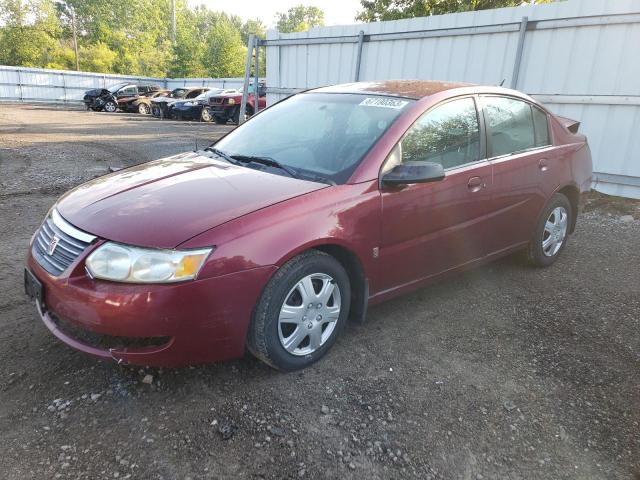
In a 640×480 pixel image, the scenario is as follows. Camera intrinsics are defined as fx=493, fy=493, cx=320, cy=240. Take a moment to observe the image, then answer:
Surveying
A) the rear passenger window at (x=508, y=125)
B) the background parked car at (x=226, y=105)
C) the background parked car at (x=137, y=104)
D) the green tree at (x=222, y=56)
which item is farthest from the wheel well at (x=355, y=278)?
the green tree at (x=222, y=56)

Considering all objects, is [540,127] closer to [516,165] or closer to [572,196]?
[516,165]

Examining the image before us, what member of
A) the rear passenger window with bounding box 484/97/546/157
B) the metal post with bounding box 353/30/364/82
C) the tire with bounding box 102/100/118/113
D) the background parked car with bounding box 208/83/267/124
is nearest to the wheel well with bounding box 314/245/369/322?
the rear passenger window with bounding box 484/97/546/157

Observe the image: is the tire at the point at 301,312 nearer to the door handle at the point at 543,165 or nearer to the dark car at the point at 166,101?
the door handle at the point at 543,165

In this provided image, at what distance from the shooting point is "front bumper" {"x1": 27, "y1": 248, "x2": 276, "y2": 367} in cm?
229

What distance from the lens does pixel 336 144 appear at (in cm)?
326

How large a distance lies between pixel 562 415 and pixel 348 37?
345 inches

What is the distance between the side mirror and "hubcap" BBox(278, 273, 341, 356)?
715 millimetres

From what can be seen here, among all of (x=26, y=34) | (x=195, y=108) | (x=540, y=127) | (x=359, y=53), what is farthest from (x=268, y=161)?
(x=26, y=34)

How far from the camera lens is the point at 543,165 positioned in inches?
166

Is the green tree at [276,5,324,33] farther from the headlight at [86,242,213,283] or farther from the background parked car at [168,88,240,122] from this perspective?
the headlight at [86,242,213,283]

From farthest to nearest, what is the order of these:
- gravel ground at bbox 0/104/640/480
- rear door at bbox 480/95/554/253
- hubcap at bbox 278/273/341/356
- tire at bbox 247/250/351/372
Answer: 1. rear door at bbox 480/95/554/253
2. hubcap at bbox 278/273/341/356
3. tire at bbox 247/250/351/372
4. gravel ground at bbox 0/104/640/480

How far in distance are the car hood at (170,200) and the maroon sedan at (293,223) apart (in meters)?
0.01

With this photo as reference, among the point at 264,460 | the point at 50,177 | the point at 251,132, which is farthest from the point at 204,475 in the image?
the point at 50,177

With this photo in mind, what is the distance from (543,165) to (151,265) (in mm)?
3403
